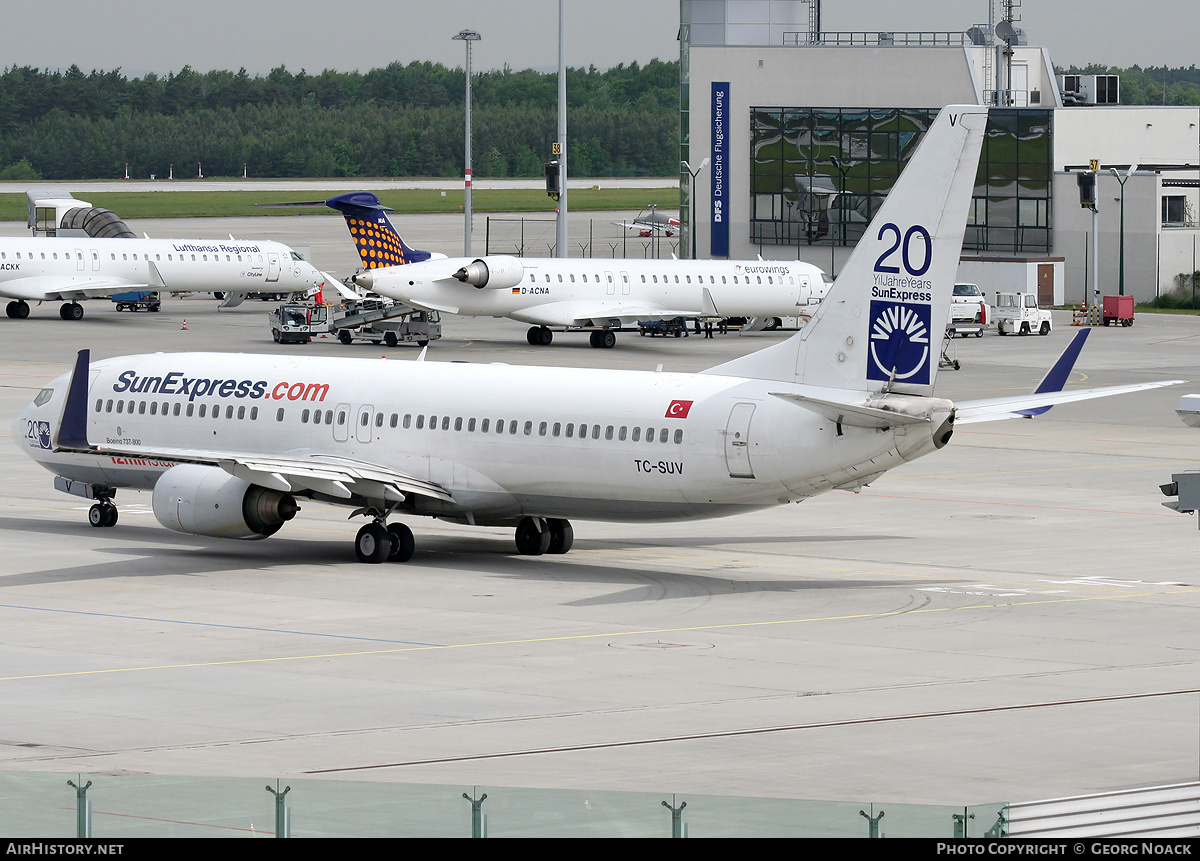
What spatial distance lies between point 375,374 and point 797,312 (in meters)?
52.9

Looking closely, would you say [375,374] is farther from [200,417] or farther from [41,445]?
[41,445]

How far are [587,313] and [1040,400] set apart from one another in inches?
1966

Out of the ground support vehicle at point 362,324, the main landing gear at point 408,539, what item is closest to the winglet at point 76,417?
the main landing gear at point 408,539

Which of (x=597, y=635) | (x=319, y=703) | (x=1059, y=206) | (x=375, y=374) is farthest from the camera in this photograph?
(x=1059, y=206)

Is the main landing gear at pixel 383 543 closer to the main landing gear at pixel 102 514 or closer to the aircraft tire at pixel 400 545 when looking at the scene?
the aircraft tire at pixel 400 545

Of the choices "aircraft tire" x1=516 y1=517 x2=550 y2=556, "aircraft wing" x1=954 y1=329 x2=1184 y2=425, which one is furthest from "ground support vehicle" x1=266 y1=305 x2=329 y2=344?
"aircraft wing" x1=954 y1=329 x2=1184 y2=425

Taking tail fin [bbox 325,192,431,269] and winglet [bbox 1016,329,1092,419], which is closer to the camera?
winglet [bbox 1016,329,1092,419]

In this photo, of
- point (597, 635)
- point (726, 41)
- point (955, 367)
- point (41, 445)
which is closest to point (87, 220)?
point (726, 41)

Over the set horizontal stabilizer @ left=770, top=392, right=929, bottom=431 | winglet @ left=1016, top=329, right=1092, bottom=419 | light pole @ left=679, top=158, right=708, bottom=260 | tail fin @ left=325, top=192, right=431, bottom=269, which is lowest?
horizontal stabilizer @ left=770, top=392, right=929, bottom=431

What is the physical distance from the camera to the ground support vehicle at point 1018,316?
9300 cm

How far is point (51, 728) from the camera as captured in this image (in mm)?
22078

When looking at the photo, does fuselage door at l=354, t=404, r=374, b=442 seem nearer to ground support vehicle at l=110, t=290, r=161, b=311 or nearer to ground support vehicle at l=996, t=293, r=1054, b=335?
ground support vehicle at l=996, t=293, r=1054, b=335

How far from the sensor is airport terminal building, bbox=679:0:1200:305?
10931cm

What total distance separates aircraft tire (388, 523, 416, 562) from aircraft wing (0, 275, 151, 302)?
6263 centimetres
